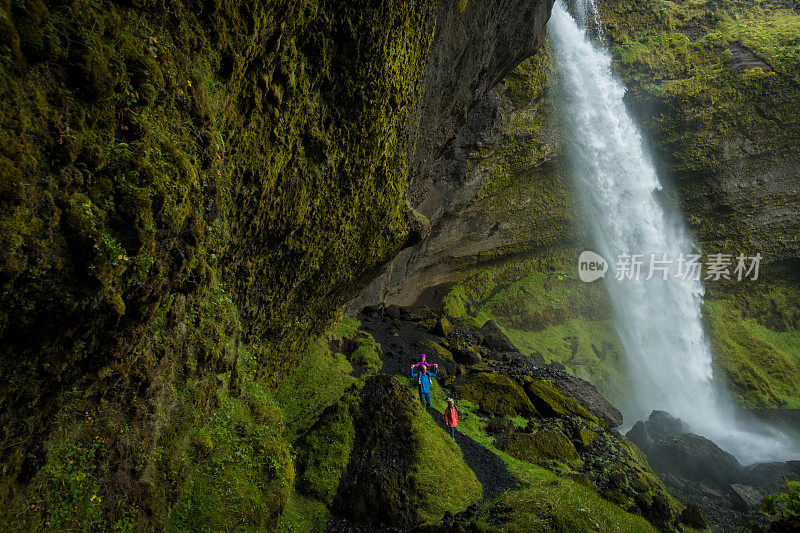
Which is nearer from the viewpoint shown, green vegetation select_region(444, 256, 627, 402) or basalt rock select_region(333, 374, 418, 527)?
basalt rock select_region(333, 374, 418, 527)

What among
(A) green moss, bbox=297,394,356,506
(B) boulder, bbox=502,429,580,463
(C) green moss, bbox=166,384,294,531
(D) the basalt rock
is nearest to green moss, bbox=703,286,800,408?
(B) boulder, bbox=502,429,580,463

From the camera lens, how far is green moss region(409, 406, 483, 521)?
6.04 m

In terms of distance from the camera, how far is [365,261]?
9398mm

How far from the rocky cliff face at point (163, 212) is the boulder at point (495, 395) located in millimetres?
6001

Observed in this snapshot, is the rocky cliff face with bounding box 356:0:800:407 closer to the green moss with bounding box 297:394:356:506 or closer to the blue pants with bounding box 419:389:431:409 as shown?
the blue pants with bounding box 419:389:431:409

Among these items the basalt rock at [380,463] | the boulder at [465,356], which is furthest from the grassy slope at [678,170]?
the basalt rock at [380,463]

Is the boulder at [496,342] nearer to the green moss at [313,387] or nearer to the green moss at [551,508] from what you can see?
the green moss at [313,387]

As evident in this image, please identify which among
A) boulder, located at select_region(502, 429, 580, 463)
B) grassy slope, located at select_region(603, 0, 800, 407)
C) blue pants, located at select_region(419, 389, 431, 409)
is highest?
grassy slope, located at select_region(603, 0, 800, 407)

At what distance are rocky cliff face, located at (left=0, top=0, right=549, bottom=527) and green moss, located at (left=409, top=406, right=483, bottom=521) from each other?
226 centimetres

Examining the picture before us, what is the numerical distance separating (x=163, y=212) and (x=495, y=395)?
1064 cm

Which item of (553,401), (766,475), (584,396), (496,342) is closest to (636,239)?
(496,342)

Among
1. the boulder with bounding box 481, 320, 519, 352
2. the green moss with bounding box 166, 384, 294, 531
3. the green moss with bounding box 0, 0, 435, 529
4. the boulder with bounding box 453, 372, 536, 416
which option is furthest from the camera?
the boulder with bounding box 481, 320, 519, 352

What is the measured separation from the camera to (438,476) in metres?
6.41

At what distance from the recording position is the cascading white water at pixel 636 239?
22078 mm
